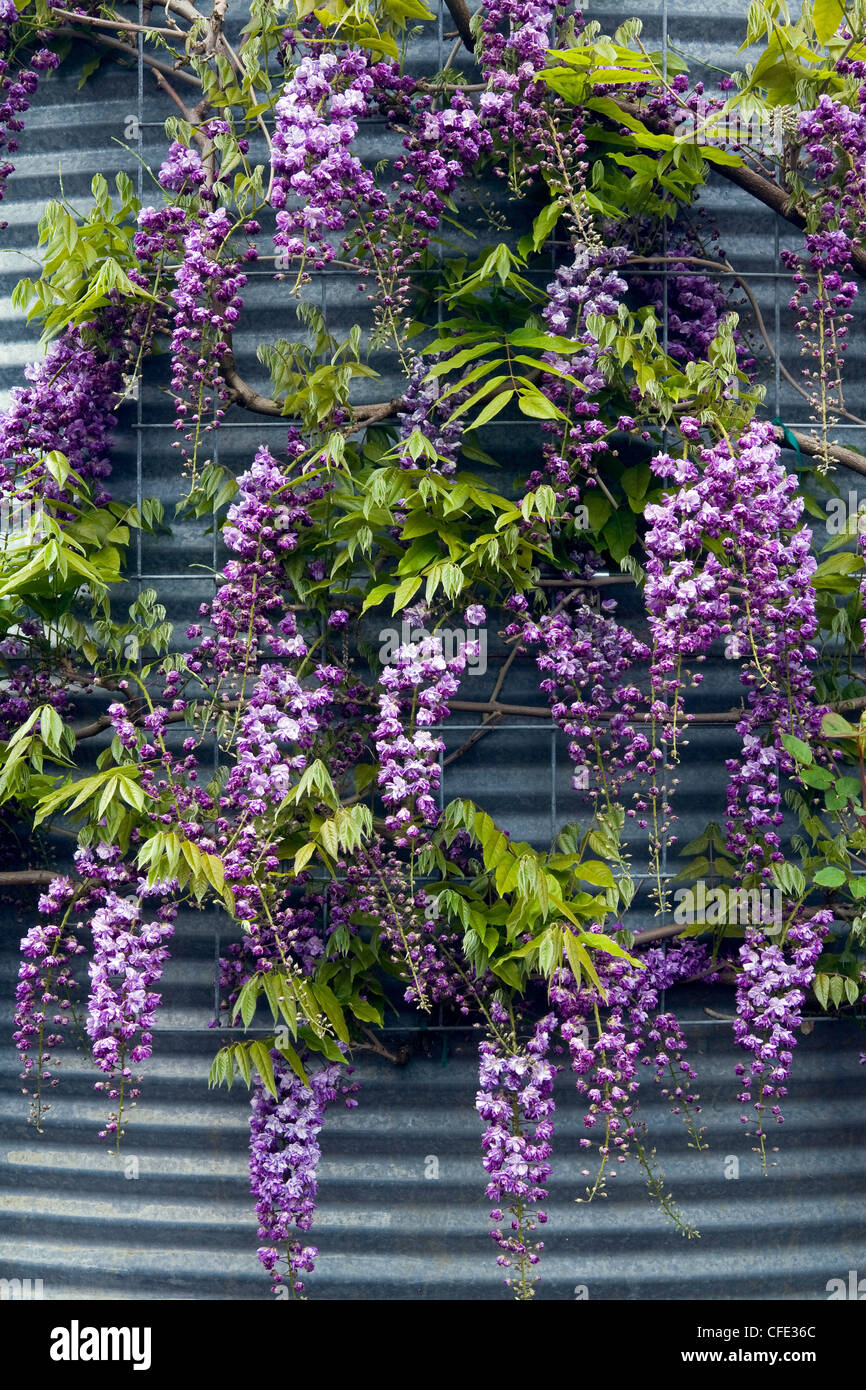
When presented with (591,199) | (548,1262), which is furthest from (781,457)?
(548,1262)

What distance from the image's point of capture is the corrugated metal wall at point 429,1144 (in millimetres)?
2912

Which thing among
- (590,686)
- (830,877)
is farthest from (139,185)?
(830,877)

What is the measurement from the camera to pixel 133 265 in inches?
108

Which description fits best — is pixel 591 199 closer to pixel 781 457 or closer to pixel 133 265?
pixel 781 457

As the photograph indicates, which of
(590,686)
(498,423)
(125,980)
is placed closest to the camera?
(125,980)

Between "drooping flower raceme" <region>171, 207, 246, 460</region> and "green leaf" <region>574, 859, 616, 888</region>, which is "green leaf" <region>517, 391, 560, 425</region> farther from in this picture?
"green leaf" <region>574, 859, 616, 888</region>

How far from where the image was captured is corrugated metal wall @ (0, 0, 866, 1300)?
291cm

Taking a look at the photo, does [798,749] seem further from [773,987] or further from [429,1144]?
[429,1144]

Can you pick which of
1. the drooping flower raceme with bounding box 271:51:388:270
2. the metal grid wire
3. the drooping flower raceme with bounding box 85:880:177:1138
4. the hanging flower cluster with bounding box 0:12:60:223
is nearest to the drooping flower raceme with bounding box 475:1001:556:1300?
the metal grid wire

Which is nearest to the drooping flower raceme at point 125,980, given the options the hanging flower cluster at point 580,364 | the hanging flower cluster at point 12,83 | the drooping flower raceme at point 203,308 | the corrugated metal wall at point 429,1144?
the corrugated metal wall at point 429,1144

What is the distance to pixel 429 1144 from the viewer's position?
2.93 m

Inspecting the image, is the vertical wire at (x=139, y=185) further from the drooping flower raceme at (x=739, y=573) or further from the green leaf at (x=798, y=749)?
the green leaf at (x=798, y=749)

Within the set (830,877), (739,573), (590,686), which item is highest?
(739,573)

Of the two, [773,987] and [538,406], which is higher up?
[538,406]
